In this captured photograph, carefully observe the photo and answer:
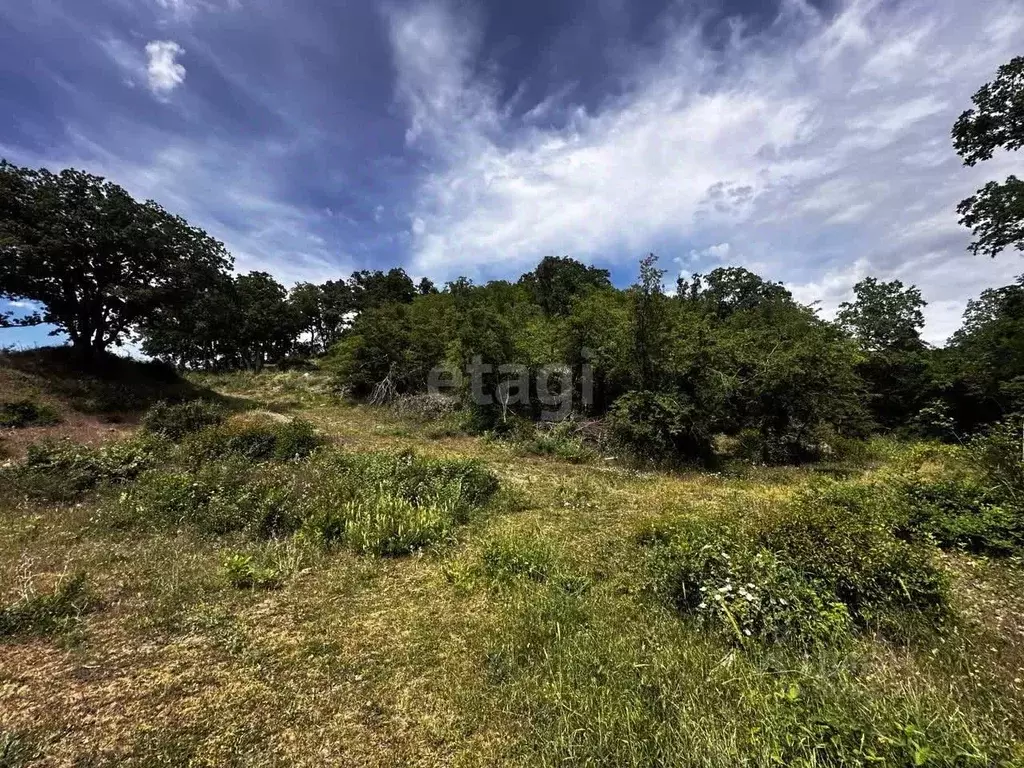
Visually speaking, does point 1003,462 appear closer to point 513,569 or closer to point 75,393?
point 513,569

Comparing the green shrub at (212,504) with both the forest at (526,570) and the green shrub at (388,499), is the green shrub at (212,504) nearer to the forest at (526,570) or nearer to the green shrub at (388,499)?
the forest at (526,570)

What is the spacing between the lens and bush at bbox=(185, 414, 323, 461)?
1034cm

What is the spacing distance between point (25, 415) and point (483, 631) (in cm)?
1669

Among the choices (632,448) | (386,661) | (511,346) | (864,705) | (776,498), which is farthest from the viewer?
(511,346)

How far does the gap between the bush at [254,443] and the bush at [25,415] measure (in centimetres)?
598

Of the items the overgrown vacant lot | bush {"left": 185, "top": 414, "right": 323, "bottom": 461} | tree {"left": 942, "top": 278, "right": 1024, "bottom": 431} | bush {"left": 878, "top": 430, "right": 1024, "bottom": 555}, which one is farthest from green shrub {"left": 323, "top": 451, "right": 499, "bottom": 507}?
tree {"left": 942, "top": 278, "right": 1024, "bottom": 431}

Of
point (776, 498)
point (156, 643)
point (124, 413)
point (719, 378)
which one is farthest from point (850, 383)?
point (124, 413)

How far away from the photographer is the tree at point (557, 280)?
3853 centimetres

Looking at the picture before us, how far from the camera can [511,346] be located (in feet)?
60.8

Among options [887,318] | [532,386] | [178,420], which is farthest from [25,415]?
[887,318]

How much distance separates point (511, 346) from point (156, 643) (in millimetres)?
15469

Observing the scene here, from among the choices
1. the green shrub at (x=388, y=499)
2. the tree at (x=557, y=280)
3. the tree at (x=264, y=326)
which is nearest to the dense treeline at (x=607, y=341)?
the green shrub at (x=388, y=499)

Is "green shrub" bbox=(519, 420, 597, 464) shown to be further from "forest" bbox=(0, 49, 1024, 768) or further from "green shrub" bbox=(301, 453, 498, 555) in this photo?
"green shrub" bbox=(301, 453, 498, 555)

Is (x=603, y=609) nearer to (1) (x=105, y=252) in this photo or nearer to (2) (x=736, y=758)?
(2) (x=736, y=758)
